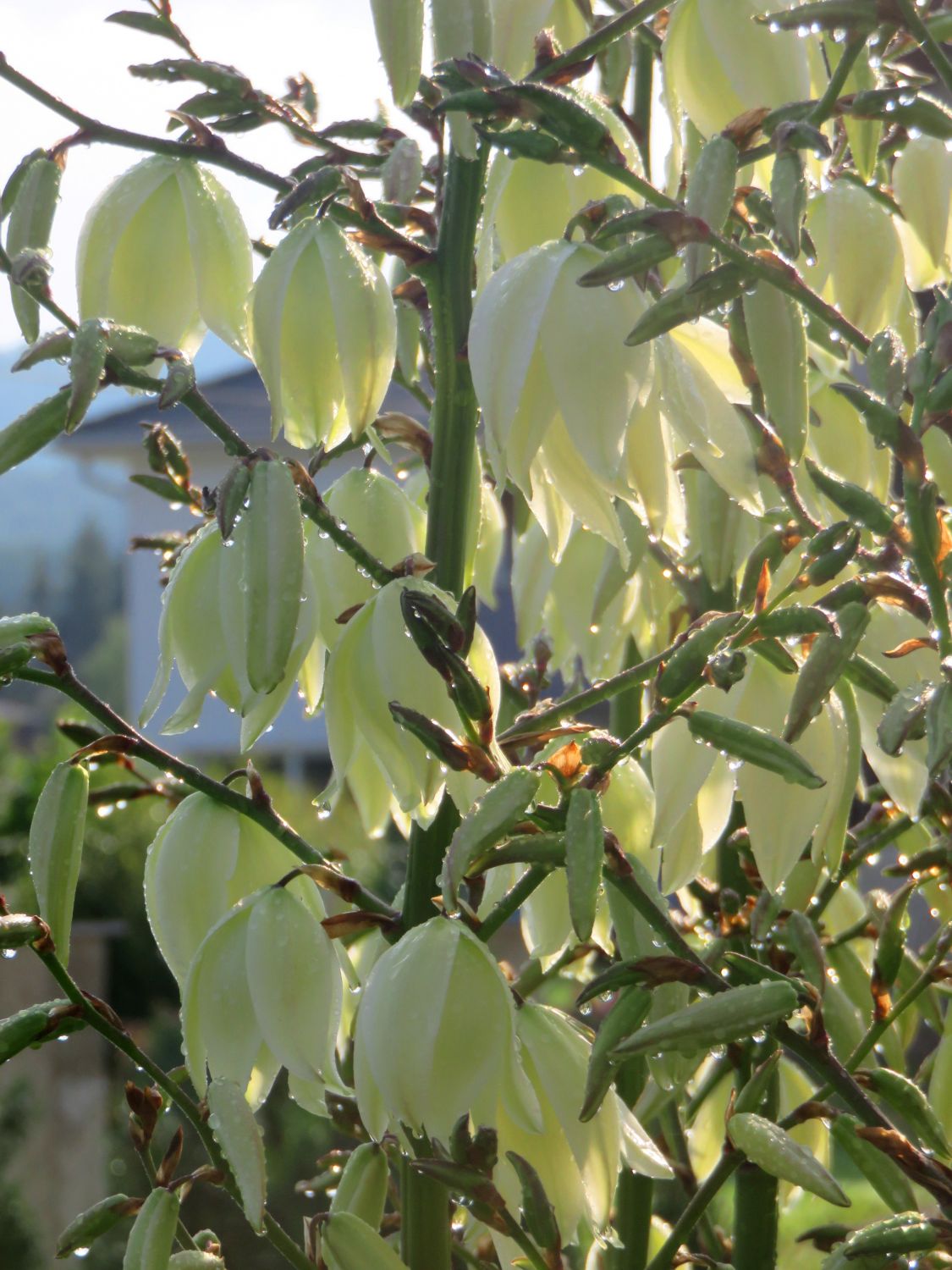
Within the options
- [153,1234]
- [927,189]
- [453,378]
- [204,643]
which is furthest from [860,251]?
[153,1234]

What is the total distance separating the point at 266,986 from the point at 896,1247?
0.19 m

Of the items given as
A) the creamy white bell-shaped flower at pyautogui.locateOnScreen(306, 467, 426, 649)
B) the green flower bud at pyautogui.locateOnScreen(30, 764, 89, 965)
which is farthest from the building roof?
the green flower bud at pyautogui.locateOnScreen(30, 764, 89, 965)

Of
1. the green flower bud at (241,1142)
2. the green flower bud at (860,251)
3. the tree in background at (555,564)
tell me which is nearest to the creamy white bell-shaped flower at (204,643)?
the tree in background at (555,564)

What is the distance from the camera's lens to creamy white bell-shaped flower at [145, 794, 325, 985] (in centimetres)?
46

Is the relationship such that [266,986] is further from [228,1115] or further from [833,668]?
[833,668]

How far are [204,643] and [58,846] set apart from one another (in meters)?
0.08

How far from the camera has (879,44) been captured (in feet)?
1.41

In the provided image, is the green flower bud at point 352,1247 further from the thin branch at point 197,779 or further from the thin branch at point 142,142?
the thin branch at point 142,142

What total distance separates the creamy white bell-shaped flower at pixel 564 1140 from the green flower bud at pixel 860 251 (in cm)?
25

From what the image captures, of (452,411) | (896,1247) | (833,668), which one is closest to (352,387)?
(452,411)

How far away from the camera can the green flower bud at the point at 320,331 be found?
0.42 meters

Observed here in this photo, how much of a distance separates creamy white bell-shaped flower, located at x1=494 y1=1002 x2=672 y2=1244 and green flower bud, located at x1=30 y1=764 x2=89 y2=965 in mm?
142

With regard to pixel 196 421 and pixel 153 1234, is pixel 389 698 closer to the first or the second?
pixel 153 1234

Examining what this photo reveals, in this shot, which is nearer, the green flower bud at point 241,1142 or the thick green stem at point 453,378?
the green flower bud at point 241,1142
